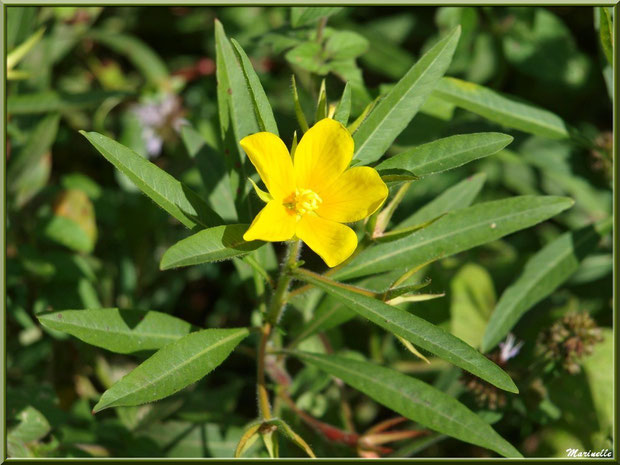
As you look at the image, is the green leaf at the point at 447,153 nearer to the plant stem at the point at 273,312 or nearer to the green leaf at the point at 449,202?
the plant stem at the point at 273,312

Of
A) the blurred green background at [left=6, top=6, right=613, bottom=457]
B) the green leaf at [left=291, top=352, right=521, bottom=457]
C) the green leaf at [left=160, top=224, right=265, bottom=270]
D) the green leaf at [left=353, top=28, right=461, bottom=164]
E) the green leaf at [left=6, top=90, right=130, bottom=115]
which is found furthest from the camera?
the green leaf at [left=6, top=90, right=130, bottom=115]

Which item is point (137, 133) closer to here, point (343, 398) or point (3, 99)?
point (3, 99)

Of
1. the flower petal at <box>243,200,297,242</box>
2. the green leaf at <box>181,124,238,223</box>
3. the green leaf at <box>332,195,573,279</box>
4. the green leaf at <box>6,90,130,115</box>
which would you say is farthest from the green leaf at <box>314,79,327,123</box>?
the green leaf at <box>6,90,130,115</box>

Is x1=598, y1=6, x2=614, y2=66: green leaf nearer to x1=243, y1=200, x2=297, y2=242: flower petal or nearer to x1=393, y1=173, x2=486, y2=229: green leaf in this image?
x1=393, y1=173, x2=486, y2=229: green leaf

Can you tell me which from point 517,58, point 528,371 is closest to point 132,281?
point 528,371

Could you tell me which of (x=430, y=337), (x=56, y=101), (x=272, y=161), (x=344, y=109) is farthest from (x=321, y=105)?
(x=56, y=101)
